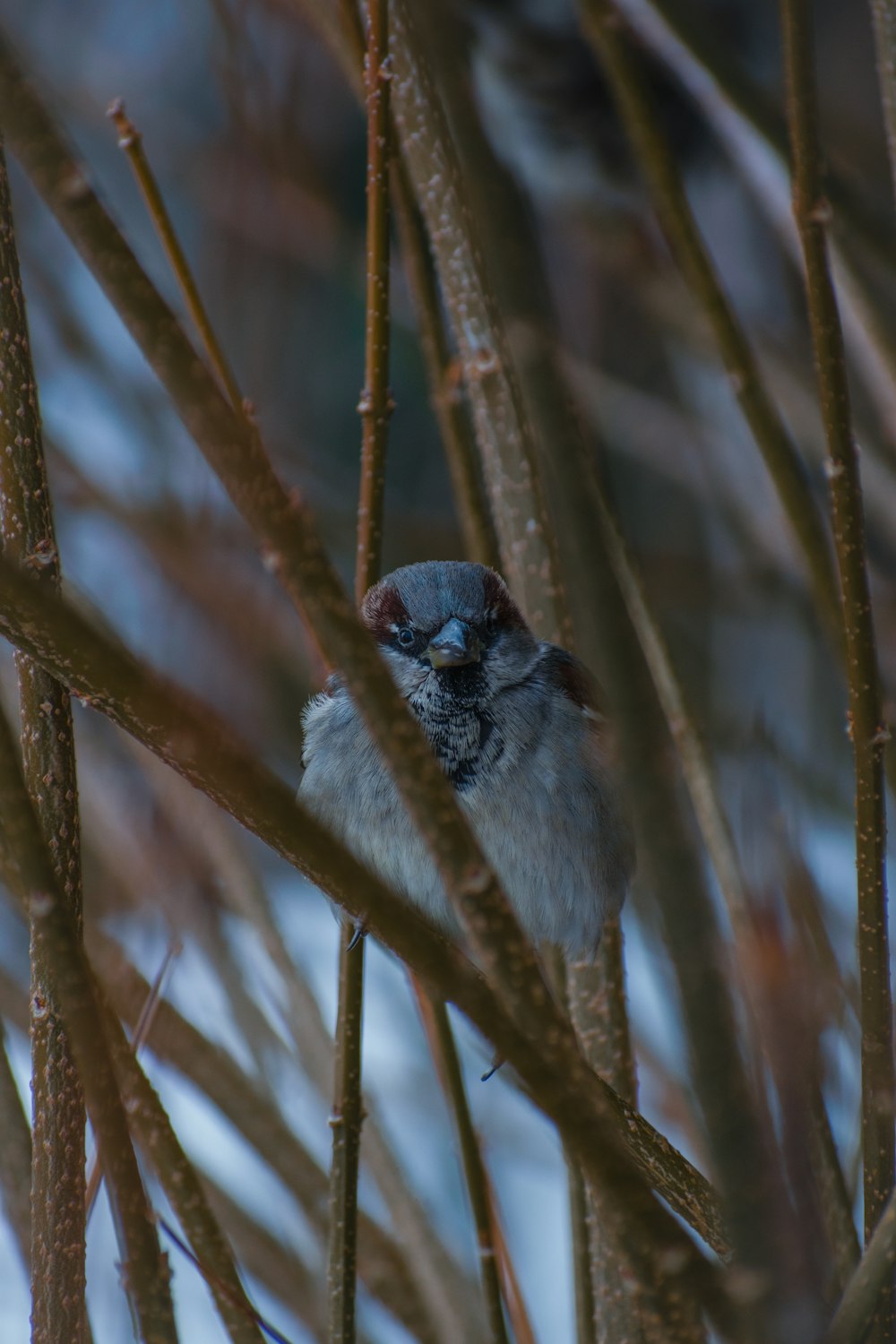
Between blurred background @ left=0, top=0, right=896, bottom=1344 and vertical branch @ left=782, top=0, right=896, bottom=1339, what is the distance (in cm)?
7

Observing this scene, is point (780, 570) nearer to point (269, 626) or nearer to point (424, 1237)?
point (269, 626)

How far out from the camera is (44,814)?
1.18m

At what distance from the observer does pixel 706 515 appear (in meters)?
4.27

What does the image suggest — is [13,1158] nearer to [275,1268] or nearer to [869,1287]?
[869,1287]

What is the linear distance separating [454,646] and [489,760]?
7.8 inches

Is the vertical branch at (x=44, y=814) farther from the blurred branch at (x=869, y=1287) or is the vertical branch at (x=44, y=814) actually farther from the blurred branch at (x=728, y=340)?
the blurred branch at (x=728, y=340)

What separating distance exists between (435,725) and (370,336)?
795mm

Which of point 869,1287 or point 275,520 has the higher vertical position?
point 275,520

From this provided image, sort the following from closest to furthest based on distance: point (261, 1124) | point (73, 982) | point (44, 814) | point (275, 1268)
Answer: point (73, 982), point (44, 814), point (261, 1124), point (275, 1268)

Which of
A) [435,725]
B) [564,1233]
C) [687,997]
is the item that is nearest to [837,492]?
[687,997]

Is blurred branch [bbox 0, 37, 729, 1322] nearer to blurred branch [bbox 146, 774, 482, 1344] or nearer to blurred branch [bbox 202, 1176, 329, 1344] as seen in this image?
blurred branch [bbox 146, 774, 482, 1344]

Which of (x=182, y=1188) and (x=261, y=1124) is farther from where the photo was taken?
(x=261, y=1124)

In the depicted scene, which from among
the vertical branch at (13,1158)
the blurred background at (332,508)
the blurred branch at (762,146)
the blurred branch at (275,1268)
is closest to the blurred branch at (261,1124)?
the blurred background at (332,508)

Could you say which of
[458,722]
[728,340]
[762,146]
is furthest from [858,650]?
[762,146]
